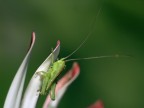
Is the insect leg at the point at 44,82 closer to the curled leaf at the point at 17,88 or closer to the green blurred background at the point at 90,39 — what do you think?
the curled leaf at the point at 17,88

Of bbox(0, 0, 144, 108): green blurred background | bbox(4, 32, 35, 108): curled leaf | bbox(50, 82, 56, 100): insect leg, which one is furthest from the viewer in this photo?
bbox(0, 0, 144, 108): green blurred background

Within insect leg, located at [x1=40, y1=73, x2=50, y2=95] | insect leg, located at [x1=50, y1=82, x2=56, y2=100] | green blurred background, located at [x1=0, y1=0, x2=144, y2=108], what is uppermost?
insect leg, located at [x1=40, y1=73, x2=50, y2=95]

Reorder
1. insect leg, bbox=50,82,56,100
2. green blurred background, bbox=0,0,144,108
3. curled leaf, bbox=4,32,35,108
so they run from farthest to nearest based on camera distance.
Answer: green blurred background, bbox=0,0,144,108
insect leg, bbox=50,82,56,100
curled leaf, bbox=4,32,35,108

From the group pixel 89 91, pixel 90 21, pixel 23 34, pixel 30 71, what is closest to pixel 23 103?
pixel 30 71

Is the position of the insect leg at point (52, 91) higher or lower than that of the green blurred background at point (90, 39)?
higher

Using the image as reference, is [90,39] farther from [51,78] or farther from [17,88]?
[17,88]

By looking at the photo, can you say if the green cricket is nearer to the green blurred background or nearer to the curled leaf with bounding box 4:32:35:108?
the curled leaf with bounding box 4:32:35:108

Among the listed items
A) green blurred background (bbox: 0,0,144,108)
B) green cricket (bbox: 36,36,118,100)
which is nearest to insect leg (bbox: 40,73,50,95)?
green cricket (bbox: 36,36,118,100)

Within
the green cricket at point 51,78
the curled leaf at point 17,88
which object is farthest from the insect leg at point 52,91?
the curled leaf at point 17,88
